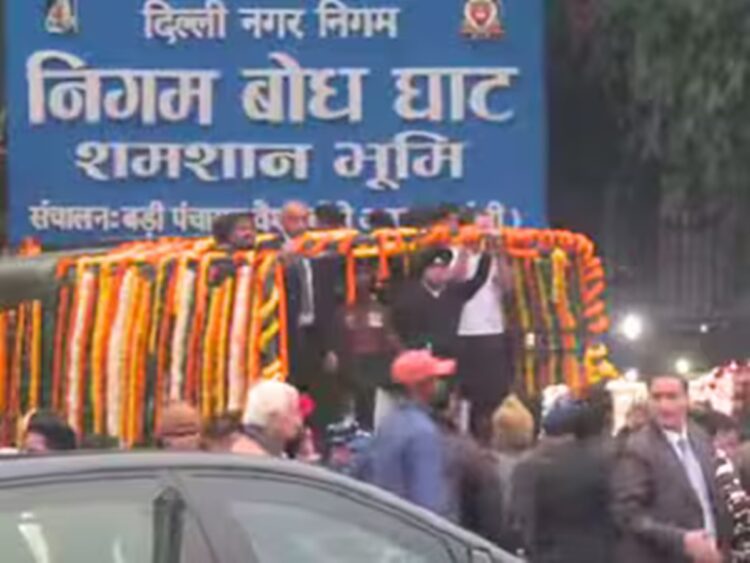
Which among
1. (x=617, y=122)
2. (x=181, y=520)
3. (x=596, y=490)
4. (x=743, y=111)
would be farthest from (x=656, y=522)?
(x=617, y=122)

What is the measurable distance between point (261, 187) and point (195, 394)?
441 cm

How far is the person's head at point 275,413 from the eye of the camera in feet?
30.7

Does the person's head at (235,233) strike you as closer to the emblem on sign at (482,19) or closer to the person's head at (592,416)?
the emblem on sign at (482,19)

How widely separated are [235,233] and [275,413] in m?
4.01

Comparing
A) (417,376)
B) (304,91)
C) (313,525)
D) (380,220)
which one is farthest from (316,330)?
(313,525)

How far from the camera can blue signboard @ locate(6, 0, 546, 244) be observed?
16797mm

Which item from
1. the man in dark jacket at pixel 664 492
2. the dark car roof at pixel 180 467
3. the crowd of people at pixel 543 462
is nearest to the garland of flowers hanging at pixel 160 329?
the crowd of people at pixel 543 462

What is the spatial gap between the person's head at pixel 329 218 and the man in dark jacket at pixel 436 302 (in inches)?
74.2

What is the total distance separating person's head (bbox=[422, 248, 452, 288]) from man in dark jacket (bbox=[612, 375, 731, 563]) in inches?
136

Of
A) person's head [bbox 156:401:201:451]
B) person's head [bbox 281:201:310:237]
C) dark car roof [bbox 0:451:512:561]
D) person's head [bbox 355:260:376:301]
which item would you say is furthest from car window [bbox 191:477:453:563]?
person's head [bbox 281:201:310:237]

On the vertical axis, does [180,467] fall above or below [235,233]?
below

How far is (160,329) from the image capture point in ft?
42.7

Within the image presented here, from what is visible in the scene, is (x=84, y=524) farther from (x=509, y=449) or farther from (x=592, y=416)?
(x=509, y=449)

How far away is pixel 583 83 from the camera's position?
24812mm
